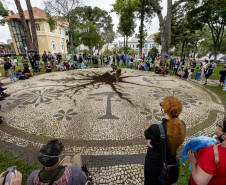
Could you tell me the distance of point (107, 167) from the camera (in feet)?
9.47

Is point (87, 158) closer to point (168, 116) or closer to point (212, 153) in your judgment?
point (168, 116)

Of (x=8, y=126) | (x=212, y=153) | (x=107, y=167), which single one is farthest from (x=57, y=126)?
(x=212, y=153)

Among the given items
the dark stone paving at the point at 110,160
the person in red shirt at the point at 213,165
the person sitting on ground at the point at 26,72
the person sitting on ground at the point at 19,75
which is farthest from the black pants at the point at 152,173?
the person sitting on ground at the point at 26,72

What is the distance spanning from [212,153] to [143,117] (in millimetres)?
3829

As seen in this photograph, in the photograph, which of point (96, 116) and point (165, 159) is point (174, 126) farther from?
point (96, 116)

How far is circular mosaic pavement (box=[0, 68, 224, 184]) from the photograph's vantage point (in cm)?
367

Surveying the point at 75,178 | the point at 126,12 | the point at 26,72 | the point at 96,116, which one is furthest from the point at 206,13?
the point at 26,72

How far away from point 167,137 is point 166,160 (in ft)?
1.41

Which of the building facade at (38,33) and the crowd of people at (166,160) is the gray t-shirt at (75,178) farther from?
the building facade at (38,33)

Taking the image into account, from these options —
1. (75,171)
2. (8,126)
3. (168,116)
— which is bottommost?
(8,126)

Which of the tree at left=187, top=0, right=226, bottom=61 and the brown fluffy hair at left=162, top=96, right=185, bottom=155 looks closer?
the brown fluffy hair at left=162, top=96, right=185, bottom=155

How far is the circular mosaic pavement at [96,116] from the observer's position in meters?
3.67

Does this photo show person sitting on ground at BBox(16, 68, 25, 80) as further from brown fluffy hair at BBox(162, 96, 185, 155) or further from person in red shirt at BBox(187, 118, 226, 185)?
person in red shirt at BBox(187, 118, 226, 185)

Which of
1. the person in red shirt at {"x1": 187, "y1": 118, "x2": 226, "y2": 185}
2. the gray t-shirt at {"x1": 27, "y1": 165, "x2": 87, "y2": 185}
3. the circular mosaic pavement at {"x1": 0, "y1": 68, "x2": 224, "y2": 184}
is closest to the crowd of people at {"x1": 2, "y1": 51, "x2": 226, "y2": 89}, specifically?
the circular mosaic pavement at {"x1": 0, "y1": 68, "x2": 224, "y2": 184}
